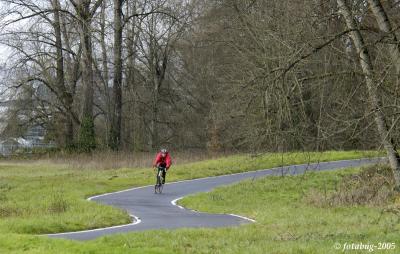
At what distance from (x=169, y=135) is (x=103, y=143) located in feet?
30.9

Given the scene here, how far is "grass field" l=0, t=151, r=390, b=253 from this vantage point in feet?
38.1

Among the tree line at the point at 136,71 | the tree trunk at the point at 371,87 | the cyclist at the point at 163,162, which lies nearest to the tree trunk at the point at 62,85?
the tree line at the point at 136,71

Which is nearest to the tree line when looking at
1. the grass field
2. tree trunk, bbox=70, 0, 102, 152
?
tree trunk, bbox=70, 0, 102, 152

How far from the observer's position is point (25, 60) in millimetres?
50719

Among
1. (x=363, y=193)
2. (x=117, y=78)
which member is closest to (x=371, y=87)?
(x=363, y=193)

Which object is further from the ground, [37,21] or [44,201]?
[37,21]

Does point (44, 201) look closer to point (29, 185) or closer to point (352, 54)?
point (29, 185)

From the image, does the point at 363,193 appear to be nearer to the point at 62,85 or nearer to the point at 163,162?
the point at 163,162

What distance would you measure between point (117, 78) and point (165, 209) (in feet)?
117

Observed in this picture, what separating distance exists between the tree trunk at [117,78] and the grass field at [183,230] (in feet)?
62.8

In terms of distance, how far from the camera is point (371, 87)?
13070mm

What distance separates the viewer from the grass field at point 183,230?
457 inches

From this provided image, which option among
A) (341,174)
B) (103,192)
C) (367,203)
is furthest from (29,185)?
(367,203)

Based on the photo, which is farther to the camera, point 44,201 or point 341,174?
point 341,174
